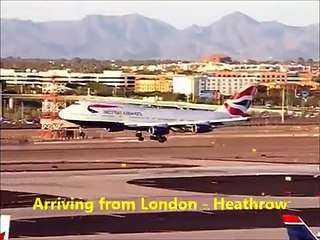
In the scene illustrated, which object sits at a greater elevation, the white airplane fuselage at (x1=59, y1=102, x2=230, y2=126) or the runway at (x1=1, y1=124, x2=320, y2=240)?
the white airplane fuselage at (x1=59, y1=102, x2=230, y2=126)

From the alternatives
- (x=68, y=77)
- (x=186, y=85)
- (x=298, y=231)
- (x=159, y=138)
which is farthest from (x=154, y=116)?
(x=298, y=231)

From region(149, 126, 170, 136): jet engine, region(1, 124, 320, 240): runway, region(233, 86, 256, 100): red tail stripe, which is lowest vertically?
region(1, 124, 320, 240): runway

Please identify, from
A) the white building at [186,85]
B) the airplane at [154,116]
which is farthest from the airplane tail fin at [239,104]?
the white building at [186,85]

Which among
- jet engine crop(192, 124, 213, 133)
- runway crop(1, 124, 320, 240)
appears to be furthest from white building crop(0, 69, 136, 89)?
jet engine crop(192, 124, 213, 133)

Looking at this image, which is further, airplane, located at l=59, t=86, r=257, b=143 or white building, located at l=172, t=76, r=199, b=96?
white building, located at l=172, t=76, r=199, b=96

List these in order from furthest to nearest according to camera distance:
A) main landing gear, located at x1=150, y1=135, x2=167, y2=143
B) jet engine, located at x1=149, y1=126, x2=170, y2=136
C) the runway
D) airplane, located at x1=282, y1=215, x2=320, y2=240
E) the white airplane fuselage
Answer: main landing gear, located at x1=150, y1=135, x2=167, y2=143 → jet engine, located at x1=149, y1=126, x2=170, y2=136 → the white airplane fuselage → the runway → airplane, located at x1=282, y1=215, x2=320, y2=240

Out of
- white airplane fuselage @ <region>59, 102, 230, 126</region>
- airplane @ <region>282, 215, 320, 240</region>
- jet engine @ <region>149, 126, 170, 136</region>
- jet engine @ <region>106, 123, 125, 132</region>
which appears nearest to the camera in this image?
airplane @ <region>282, 215, 320, 240</region>

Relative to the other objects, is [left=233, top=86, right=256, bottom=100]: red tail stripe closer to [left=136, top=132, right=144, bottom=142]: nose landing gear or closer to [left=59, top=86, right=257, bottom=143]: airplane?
[left=59, top=86, right=257, bottom=143]: airplane

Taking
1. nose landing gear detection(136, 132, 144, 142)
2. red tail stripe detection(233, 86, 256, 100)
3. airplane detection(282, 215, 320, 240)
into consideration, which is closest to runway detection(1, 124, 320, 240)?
nose landing gear detection(136, 132, 144, 142)

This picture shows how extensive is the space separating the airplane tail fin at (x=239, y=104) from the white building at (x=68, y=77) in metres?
1.44

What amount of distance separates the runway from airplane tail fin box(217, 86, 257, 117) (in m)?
0.31

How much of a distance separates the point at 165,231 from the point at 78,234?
1.06m

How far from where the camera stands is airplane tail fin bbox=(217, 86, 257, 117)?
1317 centimetres

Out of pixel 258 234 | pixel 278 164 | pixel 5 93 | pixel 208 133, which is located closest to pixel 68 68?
pixel 5 93
